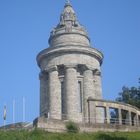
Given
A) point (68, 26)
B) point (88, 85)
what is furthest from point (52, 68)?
point (68, 26)

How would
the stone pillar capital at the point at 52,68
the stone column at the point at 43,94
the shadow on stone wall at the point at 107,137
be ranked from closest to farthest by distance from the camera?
the shadow on stone wall at the point at 107,137 < the stone pillar capital at the point at 52,68 < the stone column at the point at 43,94

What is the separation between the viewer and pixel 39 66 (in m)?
50.6

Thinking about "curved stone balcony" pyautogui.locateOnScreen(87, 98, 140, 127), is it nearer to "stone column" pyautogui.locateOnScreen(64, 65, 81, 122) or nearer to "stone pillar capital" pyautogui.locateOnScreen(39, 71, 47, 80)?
"stone column" pyautogui.locateOnScreen(64, 65, 81, 122)

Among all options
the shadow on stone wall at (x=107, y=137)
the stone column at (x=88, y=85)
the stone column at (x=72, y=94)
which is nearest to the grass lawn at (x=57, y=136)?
the shadow on stone wall at (x=107, y=137)

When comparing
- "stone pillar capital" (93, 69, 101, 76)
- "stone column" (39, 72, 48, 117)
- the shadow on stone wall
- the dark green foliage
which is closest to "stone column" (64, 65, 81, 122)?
"stone pillar capital" (93, 69, 101, 76)

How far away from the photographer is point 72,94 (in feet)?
155

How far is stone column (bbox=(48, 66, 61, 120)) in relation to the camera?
46.9m

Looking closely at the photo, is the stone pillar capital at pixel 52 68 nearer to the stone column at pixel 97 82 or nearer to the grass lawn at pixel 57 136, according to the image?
the stone column at pixel 97 82

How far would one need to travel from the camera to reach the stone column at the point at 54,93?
46938 mm

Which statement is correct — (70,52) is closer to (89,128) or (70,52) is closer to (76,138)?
(89,128)

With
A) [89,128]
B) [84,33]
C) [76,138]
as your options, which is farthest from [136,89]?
[76,138]

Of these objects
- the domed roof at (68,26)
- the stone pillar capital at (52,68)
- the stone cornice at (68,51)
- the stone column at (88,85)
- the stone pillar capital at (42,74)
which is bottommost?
the stone column at (88,85)

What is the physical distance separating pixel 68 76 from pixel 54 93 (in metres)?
1.96

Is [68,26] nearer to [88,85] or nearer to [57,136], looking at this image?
[88,85]
